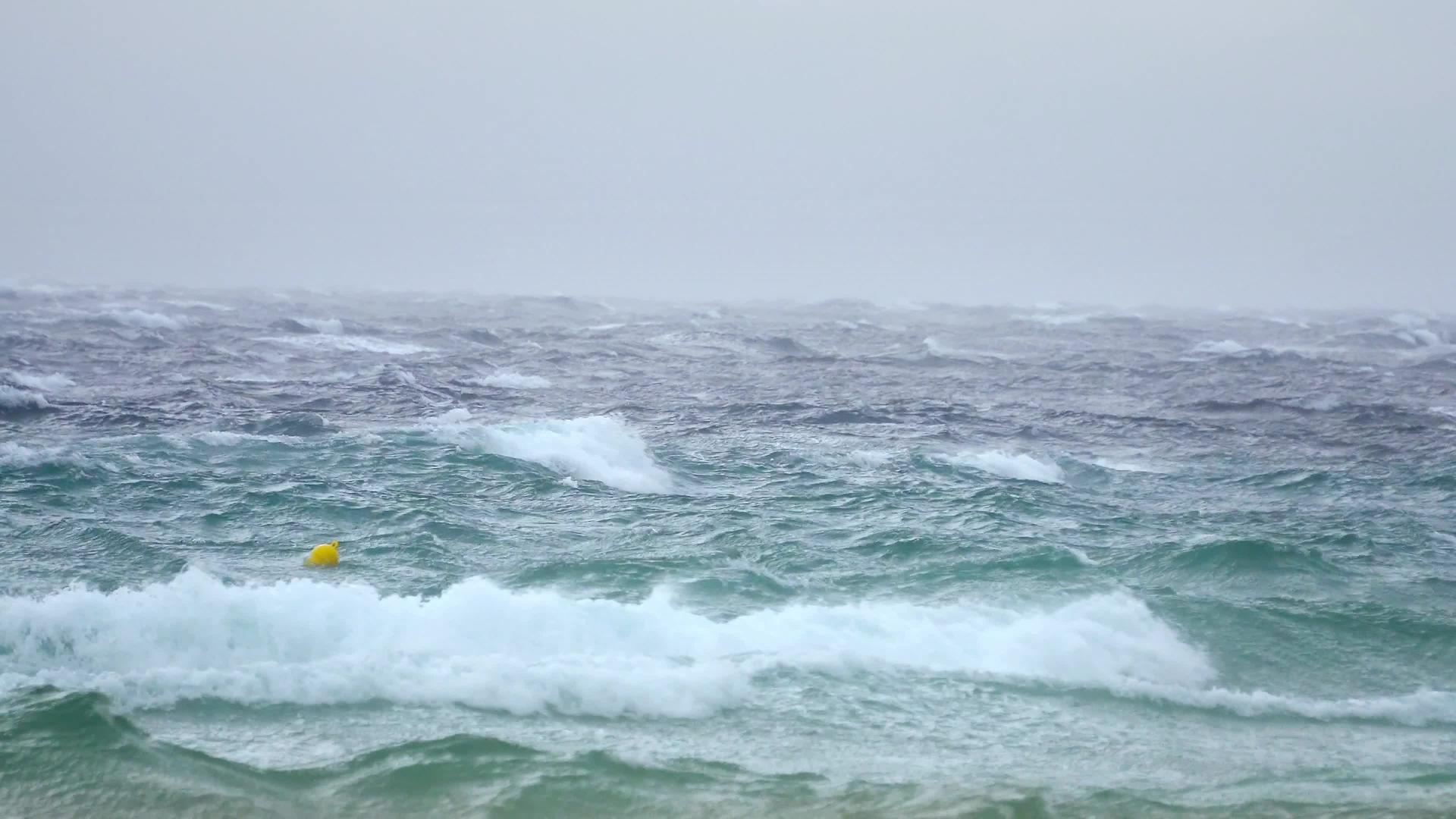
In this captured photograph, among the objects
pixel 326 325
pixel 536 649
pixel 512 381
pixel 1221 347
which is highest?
pixel 1221 347

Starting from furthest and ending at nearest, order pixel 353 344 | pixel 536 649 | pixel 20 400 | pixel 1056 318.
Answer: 1. pixel 1056 318
2. pixel 353 344
3. pixel 20 400
4. pixel 536 649

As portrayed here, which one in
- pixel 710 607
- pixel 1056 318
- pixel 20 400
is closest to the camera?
pixel 710 607

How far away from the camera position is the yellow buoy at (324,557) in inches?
359

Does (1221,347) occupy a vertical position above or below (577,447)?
above

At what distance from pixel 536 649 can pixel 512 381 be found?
46.9 feet

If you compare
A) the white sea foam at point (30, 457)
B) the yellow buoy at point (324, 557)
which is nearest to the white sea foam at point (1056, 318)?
the white sea foam at point (30, 457)

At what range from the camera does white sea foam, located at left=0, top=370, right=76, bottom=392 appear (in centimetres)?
1767

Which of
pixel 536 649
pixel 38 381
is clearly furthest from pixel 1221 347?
pixel 536 649

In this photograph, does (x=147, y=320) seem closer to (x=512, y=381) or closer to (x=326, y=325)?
(x=326, y=325)

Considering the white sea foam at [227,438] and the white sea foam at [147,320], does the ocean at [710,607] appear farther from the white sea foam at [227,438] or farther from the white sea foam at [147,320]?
the white sea foam at [147,320]

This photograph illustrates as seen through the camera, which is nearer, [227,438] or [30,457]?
[30,457]

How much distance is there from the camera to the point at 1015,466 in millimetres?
14078

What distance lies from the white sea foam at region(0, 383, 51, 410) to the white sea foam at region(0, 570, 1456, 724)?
9.29 meters

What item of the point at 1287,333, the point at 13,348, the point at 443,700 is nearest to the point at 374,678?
the point at 443,700
